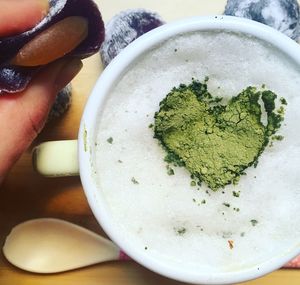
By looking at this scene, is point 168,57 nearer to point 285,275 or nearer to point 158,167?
point 158,167

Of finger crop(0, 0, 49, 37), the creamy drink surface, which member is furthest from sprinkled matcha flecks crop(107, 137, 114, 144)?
finger crop(0, 0, 49, 37)

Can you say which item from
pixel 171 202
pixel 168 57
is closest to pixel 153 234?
pixel 171 202

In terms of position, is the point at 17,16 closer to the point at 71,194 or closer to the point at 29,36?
the point at 29,36

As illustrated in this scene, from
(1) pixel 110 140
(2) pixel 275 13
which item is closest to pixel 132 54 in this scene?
(1) pixel 110 140

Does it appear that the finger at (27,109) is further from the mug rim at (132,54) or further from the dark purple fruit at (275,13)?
the dark purple fruit at (275,13)

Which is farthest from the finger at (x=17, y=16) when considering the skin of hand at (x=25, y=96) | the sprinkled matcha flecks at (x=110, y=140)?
the sprinkled matcha flecks at (x=110, y=140)
